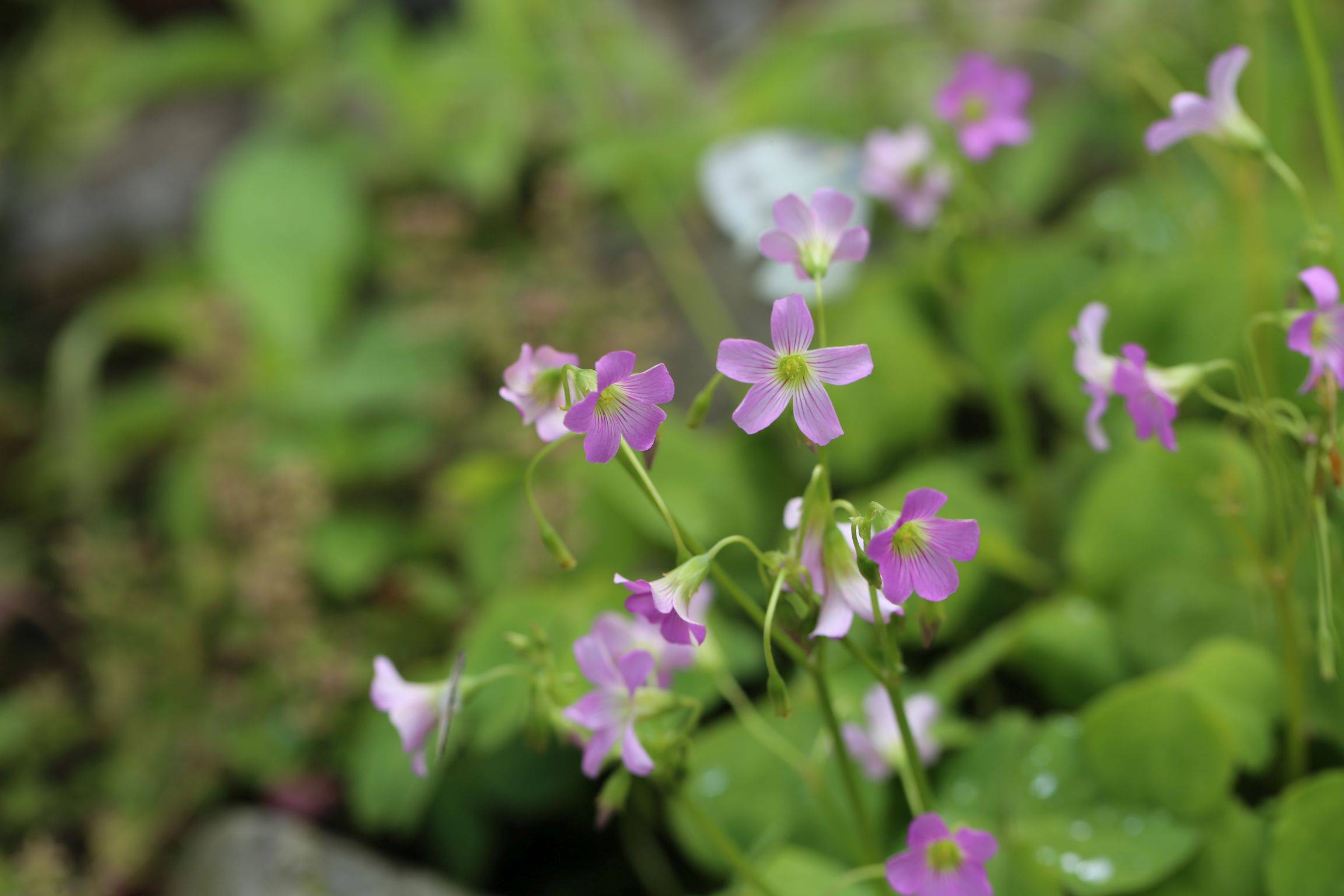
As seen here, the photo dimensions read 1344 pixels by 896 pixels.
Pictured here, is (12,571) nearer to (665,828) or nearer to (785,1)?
(665,828)

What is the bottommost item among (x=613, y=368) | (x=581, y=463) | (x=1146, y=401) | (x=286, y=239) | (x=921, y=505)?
(x=581, y=463)

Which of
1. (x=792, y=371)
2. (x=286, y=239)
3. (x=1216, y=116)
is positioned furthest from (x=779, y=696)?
(x=286, y=239)

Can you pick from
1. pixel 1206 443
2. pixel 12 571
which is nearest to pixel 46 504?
pixel 12 571

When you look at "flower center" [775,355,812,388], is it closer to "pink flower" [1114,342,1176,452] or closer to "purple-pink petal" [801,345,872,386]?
"purple-pink petal" [801,345,872,386]

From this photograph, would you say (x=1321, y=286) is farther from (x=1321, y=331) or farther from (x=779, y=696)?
(x=779, y=696)

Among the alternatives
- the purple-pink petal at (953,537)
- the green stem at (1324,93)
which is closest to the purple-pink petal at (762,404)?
the purple-pink petal at (953,537)

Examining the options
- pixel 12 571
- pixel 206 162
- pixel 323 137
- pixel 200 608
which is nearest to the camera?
pixel 200 608

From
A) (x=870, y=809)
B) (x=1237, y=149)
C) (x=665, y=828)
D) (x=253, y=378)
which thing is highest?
(x=1237, y=149)

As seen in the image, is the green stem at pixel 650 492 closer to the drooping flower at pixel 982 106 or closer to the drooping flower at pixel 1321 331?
the drooping flower at pixel 1321 331
